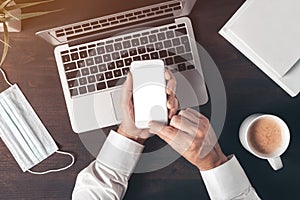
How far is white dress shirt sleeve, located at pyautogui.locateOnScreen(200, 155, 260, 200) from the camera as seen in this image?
86 centimetres

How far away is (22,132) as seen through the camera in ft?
2.98

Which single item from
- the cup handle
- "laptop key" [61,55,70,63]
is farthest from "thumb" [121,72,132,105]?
the cup handle

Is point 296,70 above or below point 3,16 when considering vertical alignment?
above

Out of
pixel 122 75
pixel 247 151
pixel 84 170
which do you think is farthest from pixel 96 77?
pixel 247 151

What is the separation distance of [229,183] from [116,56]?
27 centimetres

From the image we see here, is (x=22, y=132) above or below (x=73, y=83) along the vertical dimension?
below

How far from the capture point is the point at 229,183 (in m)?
0.86

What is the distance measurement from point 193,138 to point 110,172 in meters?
0.15

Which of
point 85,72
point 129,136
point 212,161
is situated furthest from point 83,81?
point 212,161

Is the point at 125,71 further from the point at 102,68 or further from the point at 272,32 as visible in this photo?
the point at 272,32

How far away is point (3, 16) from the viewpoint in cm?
77

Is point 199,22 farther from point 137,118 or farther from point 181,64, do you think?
point 137,118

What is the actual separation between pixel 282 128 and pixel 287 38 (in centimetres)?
14

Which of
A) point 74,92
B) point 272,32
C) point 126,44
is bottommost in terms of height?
point 74,92
